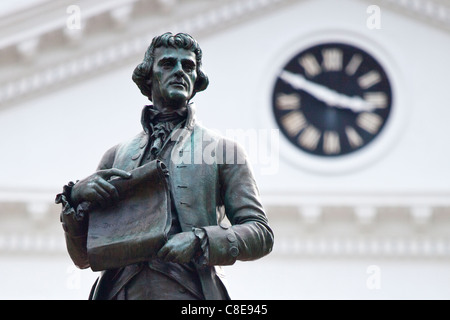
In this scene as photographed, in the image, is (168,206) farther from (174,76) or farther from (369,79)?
(369,79)

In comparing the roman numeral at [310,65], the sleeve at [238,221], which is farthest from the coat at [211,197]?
the roman numeral at [310,65]

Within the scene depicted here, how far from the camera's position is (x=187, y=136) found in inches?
176

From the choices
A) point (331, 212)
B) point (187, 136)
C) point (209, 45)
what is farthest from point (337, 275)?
point (187, 136)

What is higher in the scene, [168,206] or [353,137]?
[353,137]

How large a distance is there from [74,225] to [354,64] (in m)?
15.6

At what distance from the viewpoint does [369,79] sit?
64.8 feet

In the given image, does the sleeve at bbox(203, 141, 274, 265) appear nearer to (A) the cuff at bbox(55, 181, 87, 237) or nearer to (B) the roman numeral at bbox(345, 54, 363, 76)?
(A) the cuff at bbox(55, 181, 87, 237)

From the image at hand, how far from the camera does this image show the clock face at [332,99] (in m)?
19.3

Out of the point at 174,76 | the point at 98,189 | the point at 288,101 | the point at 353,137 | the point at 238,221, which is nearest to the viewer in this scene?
the point at 98,189

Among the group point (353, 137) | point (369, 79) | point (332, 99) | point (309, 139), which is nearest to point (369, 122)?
point (353, 137)

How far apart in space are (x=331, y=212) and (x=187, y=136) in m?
13.9

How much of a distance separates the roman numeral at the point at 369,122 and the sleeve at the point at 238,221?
595 inches

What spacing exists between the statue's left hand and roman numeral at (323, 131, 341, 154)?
1534cm
